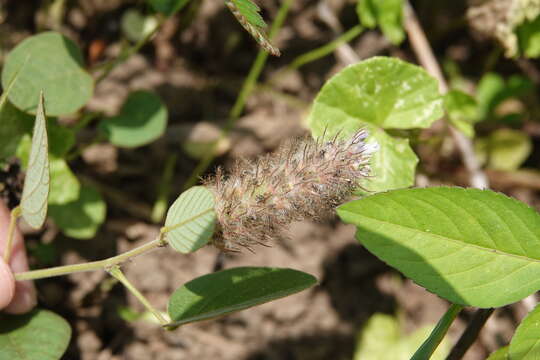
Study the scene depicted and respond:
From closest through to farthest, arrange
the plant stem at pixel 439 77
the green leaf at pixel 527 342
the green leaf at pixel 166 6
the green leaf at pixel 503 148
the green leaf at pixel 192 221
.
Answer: the green leaf at pixel 192 221 < the green leaf at pixel 527 342 < the green leaf at pixel 166 6 < the plant stem at pixel 439 77 < the green leaf at pixel 503 148

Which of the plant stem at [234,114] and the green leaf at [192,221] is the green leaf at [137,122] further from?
the green leaf at [192,221]

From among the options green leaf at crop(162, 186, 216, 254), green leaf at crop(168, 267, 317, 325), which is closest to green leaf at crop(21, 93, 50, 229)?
green leaf at crop(162, 186, 216, 254)

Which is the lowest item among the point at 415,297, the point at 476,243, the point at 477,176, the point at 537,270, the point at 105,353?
the point at 415,297

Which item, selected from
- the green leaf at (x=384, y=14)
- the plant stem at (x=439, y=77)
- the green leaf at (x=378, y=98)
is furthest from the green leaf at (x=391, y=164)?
the plant stem at (x=439, y=77)

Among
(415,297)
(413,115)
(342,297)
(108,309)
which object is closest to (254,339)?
(342,297)

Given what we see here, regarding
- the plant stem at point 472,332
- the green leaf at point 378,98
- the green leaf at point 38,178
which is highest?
the green leaf at point 38,178

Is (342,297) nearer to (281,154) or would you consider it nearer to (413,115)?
(413,115)

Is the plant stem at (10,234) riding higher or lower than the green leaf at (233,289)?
higher
